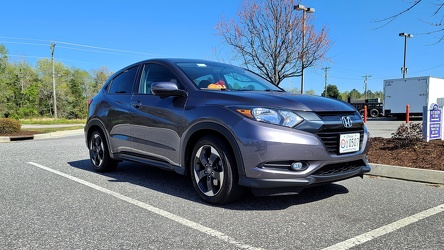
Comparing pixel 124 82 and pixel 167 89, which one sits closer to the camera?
pixel 167 89

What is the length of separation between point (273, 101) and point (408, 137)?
4878 millimetres

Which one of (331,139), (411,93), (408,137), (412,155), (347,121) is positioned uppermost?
(411,93)

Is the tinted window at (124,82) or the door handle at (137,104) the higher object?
the tinted window at (124,82)

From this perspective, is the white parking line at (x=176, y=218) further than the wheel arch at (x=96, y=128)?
No

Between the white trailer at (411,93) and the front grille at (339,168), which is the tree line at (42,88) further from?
the front grille at (339,168)

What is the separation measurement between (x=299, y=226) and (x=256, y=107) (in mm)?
1183

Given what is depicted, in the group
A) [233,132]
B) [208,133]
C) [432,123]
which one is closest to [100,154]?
[208,133]

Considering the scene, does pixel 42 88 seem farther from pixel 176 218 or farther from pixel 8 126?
pixel 176 218

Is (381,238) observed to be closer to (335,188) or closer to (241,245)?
(241,245)

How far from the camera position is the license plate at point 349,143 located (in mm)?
3650

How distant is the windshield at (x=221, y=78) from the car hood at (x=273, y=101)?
1.33 feet

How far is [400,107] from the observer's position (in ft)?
84.3

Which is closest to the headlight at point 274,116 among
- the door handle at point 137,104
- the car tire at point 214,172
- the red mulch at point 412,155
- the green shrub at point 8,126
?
the car tire at point 214,172

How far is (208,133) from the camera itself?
390 centimetres
